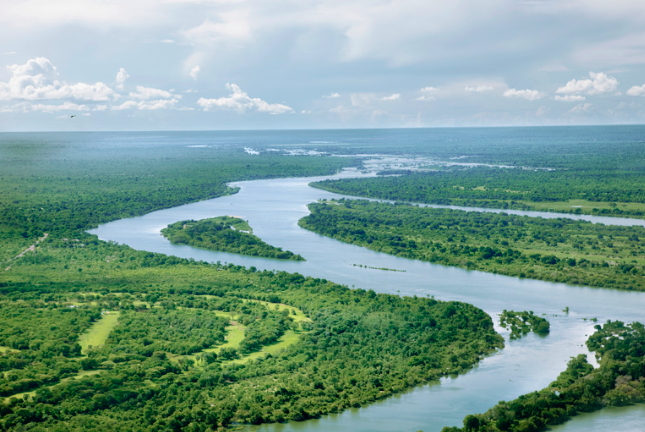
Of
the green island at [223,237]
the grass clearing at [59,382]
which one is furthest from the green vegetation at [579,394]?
the green island at [223,237]

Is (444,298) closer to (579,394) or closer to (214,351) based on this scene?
(579,394)

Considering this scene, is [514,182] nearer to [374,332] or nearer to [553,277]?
[553,277]

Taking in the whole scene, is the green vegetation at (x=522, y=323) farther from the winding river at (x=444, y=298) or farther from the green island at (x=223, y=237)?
the green island at (x=223, y=237)

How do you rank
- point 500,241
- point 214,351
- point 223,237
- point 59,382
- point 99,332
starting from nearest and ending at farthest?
point 59,382
point 214,351
point 99,332
point 500,241
point 223,237

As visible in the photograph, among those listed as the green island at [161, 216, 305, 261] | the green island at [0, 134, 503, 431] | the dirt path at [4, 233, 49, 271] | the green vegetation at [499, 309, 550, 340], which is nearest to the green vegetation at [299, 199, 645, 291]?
the green island at [161, 216, 305, 261]

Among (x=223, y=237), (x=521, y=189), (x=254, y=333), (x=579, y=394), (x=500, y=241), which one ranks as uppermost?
(x=521, y=189)

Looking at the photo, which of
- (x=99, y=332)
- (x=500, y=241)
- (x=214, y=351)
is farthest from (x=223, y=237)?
(x=214, y=351)

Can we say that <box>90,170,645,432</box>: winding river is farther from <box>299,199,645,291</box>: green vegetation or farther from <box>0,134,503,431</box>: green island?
<box>299,199,645,291</box>: green vegetation

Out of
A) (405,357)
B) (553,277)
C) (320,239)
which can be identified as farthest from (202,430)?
(320,239)
